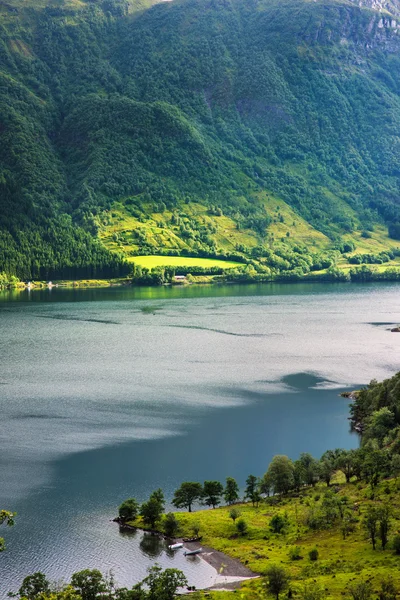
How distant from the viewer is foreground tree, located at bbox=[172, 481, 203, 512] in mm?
70688

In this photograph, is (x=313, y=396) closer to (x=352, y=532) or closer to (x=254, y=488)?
(x=254, y=488)

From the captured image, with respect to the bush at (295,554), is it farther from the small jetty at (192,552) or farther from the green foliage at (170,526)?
the green foliage at (170,526)

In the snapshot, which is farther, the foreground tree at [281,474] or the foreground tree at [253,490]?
the foreground tree at [281,474]

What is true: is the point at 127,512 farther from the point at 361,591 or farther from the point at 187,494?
the point at 361,591

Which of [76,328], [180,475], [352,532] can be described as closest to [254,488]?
[180,475]

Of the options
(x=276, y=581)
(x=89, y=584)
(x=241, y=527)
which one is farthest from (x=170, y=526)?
(x=276, y=581)

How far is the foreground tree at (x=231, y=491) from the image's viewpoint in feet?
237

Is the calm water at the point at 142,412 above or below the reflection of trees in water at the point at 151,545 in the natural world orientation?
above

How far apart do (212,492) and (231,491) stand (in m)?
1.92

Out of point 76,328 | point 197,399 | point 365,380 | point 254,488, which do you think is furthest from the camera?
point 76,328

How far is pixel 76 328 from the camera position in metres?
173

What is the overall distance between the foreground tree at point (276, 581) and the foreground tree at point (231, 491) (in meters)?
19.6

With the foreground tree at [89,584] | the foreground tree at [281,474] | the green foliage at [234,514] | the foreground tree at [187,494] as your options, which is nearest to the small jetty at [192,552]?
the green foliage at [234,514]

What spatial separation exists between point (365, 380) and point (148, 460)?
161 ft
